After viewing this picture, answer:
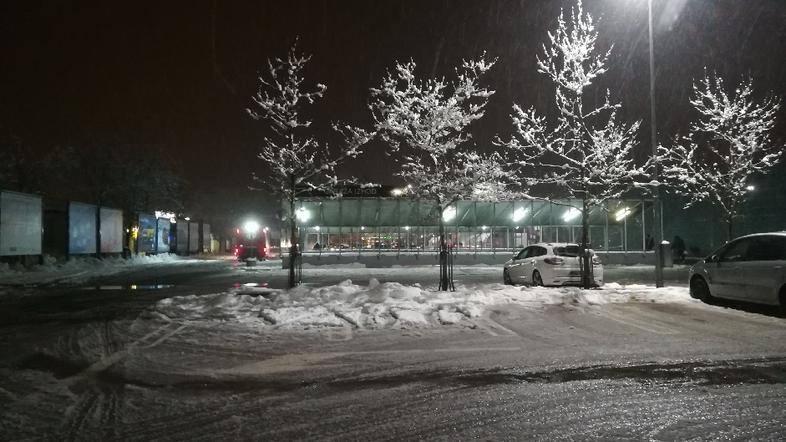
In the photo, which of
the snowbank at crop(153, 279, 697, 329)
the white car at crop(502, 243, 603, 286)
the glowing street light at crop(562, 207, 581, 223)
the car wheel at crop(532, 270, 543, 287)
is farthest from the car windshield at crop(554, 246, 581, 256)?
the glowing street light at crop(562, 207, 581, 223)

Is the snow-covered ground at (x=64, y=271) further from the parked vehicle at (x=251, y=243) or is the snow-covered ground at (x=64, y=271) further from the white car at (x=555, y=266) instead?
the white car at (x=555, y=266)

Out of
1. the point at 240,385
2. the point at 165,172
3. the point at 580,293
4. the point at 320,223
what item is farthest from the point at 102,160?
the point at 240,385

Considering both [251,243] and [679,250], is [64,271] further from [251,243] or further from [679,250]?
[679,250]

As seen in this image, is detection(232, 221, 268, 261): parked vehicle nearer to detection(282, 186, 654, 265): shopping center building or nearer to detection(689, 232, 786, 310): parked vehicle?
detection(282, 186, 654, 265): shopping center building

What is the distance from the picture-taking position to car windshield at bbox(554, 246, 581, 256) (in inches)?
709

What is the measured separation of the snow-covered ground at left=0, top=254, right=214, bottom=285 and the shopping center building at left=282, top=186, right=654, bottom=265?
10.8 m

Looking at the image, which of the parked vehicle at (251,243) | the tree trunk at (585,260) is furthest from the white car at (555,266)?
the parked vehicle at (251,243)

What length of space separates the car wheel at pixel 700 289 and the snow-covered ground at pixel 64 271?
20652mm

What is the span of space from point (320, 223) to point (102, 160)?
2093 centimetres

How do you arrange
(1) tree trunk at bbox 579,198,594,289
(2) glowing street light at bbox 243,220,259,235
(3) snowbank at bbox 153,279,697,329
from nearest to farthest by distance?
(3) snowbank at bbox 153,279,697,329 → (1) tree trunk at bbox 579,198,594,289 → (2) glowing street light at bbox 243,220,259,235

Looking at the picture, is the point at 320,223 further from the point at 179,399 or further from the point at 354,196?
the point at 179,399

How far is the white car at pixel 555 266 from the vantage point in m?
17.7

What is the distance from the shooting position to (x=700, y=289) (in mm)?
13906

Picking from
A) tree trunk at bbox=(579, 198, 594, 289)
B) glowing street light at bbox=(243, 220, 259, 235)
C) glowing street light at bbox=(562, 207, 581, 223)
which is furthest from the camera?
glowing street light at bbox=(243, 220, 259, 235)
